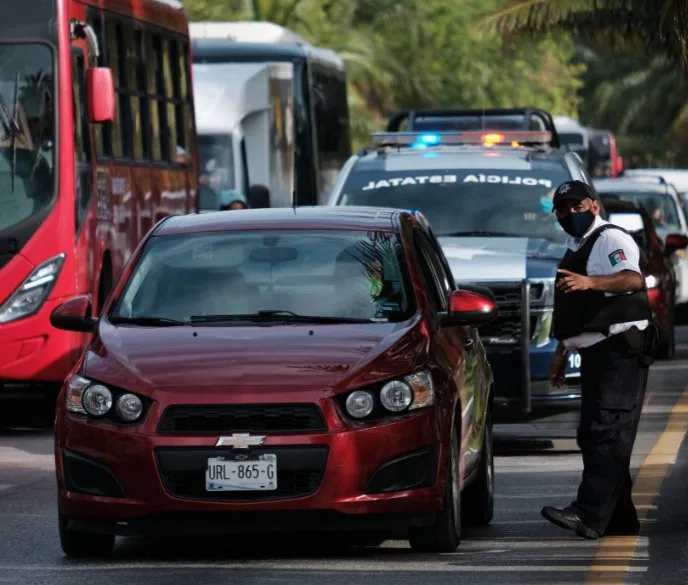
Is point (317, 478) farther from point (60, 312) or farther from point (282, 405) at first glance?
point (60, 312)

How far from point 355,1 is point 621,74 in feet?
52.5

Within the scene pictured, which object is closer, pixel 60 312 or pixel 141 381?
pixel 141 381

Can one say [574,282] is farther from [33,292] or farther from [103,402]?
[33,292]

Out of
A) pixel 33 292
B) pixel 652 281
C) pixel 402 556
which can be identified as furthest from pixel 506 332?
pixel 652 281

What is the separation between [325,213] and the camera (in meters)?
11.1

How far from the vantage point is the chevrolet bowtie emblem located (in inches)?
364

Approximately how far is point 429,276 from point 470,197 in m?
5.38

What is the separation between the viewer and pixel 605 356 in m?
10.3

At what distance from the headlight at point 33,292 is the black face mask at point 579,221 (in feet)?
22.2

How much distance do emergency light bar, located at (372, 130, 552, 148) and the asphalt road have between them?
543cm

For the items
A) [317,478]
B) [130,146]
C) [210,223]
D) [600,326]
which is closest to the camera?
[317,478]

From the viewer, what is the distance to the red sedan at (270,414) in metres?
9.27

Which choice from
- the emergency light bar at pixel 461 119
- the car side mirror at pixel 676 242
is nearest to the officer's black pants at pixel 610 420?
the car side mirror at pixel 676 242

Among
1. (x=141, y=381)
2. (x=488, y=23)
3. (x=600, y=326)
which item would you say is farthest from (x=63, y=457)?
(x=488, y=23)
